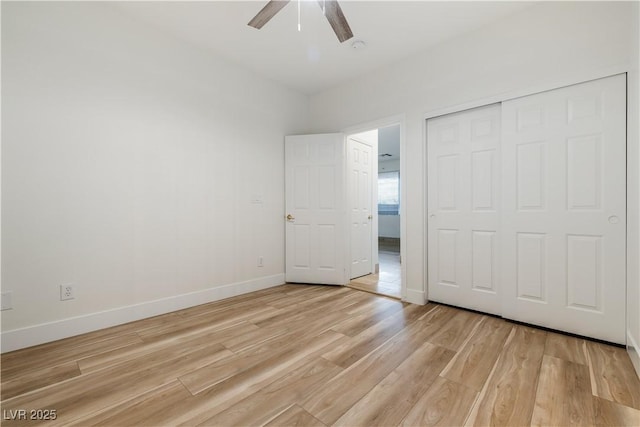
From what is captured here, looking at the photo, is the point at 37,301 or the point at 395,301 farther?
the point at 395,301

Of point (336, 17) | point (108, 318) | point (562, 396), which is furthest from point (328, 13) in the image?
point (108, 318)

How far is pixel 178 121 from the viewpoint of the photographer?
299 cm

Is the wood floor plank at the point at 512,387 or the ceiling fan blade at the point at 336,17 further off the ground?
the ceiling fan blade at the point at 336,17

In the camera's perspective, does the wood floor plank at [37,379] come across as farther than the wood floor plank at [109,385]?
Yes

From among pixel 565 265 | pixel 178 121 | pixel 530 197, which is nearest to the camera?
pixel 565 265

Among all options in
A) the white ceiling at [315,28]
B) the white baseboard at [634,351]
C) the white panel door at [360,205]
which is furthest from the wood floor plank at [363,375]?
the white ceiling at [315,28]

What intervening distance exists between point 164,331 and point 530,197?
11.2 feet

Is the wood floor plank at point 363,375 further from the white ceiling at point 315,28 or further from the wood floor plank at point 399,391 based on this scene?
the white ceiling at point 315,28

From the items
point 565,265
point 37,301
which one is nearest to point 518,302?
point 565,265

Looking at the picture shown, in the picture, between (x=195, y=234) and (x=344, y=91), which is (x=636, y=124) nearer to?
(x=344, y=91)

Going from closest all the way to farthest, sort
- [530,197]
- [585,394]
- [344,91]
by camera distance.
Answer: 1. [585,394]
2. [530,197]
3. [344,91]

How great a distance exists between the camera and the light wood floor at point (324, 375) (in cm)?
142

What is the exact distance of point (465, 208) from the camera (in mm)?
2898

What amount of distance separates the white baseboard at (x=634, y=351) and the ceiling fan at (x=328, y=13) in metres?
2.90
